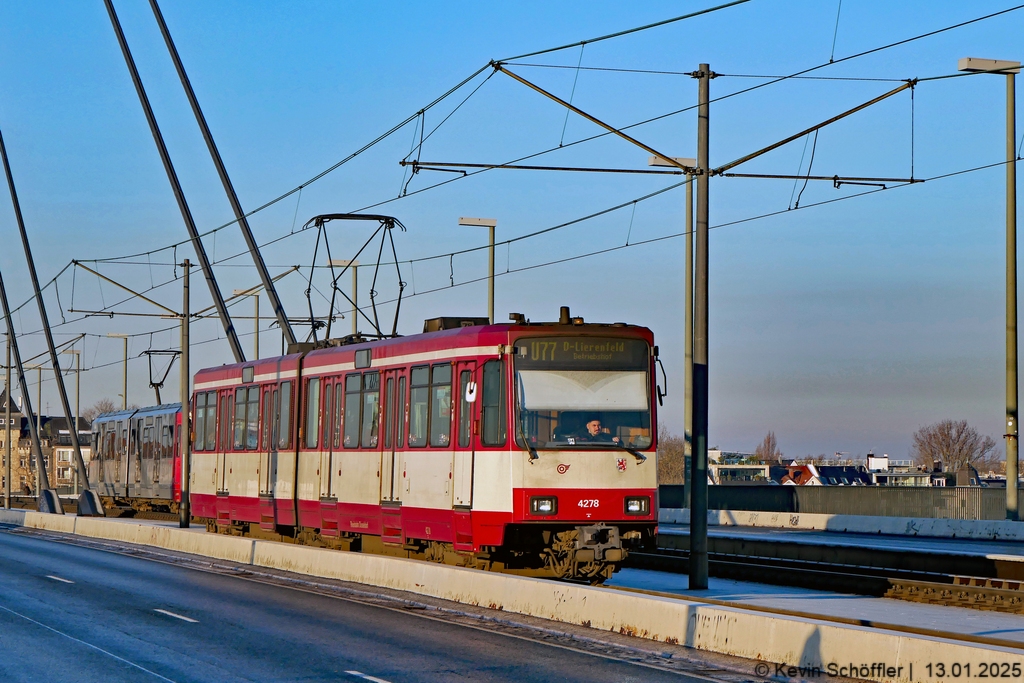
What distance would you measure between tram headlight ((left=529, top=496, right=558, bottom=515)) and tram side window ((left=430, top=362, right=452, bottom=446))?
206cm

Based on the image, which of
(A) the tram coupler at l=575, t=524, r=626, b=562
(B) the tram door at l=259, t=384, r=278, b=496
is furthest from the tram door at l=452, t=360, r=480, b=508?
(B) the tram door at l=259, t=384, r=278, b=496

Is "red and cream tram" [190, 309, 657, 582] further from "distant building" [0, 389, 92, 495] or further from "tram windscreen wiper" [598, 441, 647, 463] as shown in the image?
"distant building" [0, 389, 92, 495]

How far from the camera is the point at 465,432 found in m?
20.1

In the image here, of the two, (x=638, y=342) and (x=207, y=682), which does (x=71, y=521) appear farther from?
(x=207, y=682)

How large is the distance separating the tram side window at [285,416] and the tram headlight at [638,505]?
9.44 meters

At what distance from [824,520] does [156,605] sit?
2161cm

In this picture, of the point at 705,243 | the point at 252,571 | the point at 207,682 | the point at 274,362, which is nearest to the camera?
the point at 207,682

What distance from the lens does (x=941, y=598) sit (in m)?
18.7

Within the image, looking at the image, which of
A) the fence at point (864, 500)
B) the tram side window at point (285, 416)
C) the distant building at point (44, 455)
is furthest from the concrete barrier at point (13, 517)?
the distant building at point (44, 455)

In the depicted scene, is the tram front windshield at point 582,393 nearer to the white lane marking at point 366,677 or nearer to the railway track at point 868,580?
the railway track at point 868,580

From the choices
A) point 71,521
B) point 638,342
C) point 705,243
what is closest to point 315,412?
point 638,342

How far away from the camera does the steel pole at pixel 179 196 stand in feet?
122

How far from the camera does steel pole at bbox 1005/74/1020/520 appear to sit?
29750 millimetres

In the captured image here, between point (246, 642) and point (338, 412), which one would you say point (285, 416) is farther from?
point (246, 642)
